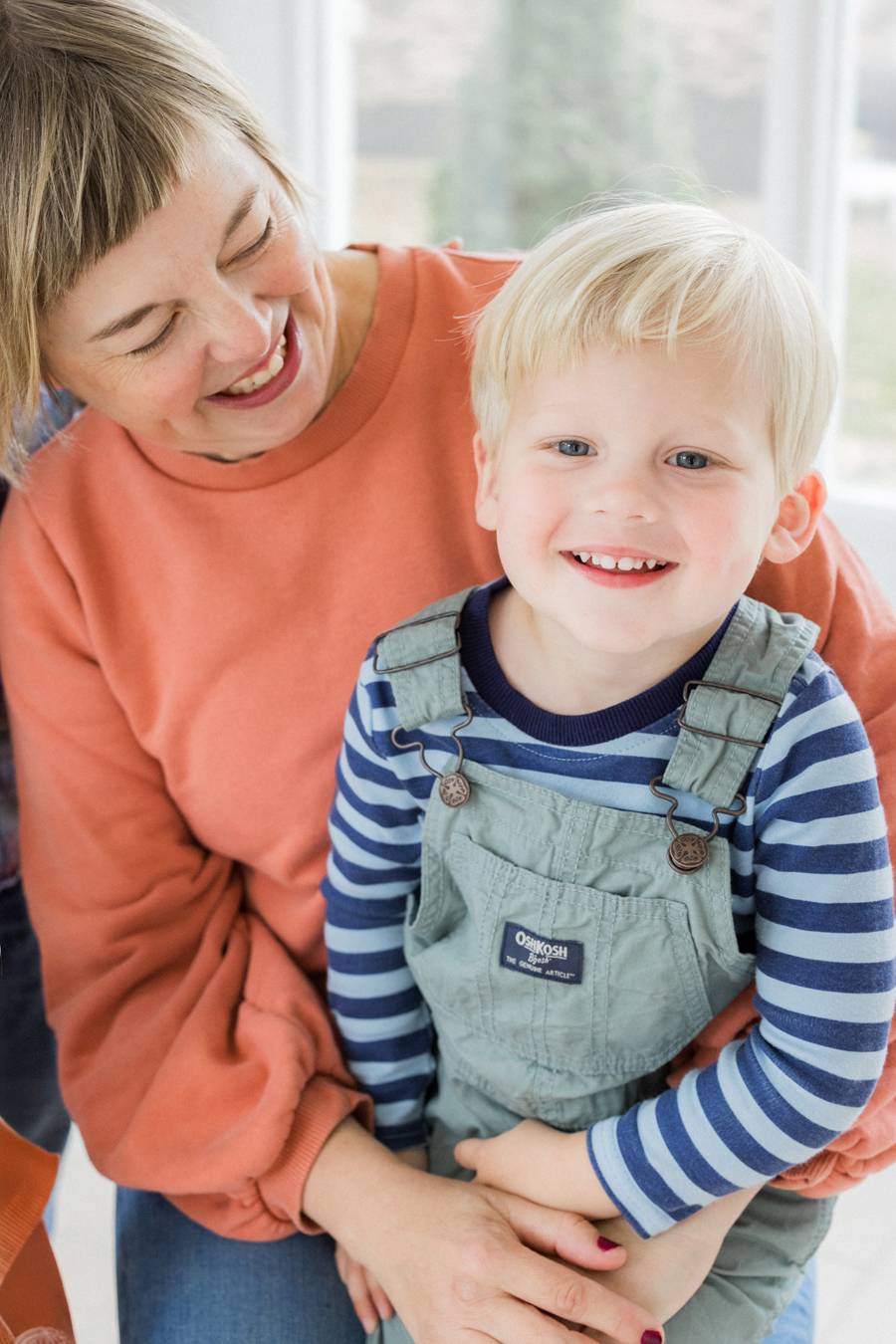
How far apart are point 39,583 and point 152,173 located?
402 mm

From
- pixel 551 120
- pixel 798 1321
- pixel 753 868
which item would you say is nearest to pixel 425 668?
pixel 753 868

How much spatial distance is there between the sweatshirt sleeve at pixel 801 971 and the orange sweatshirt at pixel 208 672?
0.27 m

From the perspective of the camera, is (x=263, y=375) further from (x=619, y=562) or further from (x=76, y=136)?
(x=619, y=562)

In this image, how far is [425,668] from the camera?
0.99m

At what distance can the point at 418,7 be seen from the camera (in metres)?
2.92

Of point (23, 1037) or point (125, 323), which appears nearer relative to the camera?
point (125, 323)

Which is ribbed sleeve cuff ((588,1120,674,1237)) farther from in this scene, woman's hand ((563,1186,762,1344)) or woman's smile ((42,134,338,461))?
woman's smile ((42,134,338,461))

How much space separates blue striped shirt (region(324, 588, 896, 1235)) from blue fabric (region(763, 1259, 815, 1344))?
0.22 m

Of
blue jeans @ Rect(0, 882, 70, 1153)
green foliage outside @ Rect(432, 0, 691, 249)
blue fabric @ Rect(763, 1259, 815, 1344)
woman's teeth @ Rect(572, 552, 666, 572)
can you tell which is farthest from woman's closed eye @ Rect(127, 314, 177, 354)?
green foliage outside @ Rect(432, 0, 691, 249)

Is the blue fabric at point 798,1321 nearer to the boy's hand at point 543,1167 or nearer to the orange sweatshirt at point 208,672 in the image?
the boy's hand at point 543,1167

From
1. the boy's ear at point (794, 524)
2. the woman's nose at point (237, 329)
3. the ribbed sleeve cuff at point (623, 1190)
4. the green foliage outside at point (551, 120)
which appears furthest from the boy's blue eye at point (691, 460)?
the green foliage outside at point (551, 120)

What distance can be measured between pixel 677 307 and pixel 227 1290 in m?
0.91

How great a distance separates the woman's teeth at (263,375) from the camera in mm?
1062

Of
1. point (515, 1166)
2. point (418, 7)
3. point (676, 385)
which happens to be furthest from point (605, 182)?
point (515, 1166)
